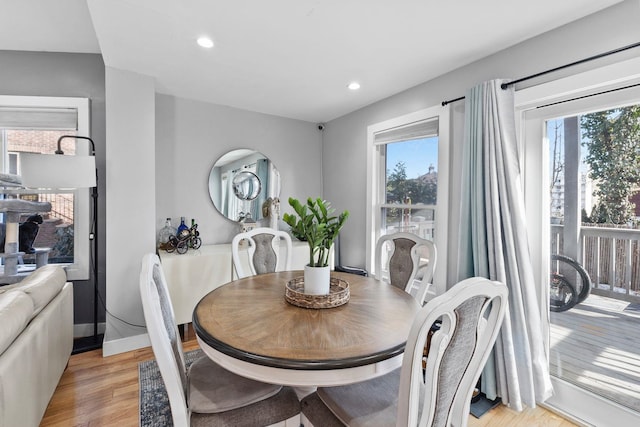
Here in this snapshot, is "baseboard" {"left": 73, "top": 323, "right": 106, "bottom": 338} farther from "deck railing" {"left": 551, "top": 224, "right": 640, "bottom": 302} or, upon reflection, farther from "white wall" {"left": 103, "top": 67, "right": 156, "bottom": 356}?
"deck railing" {"left": 551, "top": 224, "right": 640, "bottom": 302}

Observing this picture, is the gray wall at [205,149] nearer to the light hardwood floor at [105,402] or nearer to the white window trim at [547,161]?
the light hardwood floor at [105,402]

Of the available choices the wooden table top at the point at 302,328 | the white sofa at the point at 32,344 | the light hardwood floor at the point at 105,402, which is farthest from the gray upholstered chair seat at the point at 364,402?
the white sofa at the point at 32,344

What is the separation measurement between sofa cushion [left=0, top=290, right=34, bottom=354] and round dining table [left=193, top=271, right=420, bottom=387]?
2.80 feet

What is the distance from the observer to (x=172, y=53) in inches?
88.0

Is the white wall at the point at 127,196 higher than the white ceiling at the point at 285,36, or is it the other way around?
the white ceiling at the point at 285,36

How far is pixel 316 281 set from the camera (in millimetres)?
1561

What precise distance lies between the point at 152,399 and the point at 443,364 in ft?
6.59

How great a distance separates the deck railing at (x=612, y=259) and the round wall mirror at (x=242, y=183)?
9.67ft

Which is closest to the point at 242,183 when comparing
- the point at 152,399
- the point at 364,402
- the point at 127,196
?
the point at 127,196

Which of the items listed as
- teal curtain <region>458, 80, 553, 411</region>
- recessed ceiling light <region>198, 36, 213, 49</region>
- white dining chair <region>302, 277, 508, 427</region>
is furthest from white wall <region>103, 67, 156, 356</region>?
teal curtain <region>458, 80, 553, 411</region>

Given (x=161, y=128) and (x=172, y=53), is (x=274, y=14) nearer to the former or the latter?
(x=172, y=53)

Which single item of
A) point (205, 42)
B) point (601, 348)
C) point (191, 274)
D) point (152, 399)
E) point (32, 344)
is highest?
point (205, 42)

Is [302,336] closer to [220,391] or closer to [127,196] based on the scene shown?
[220,391]

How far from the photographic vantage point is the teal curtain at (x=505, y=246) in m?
1.91
